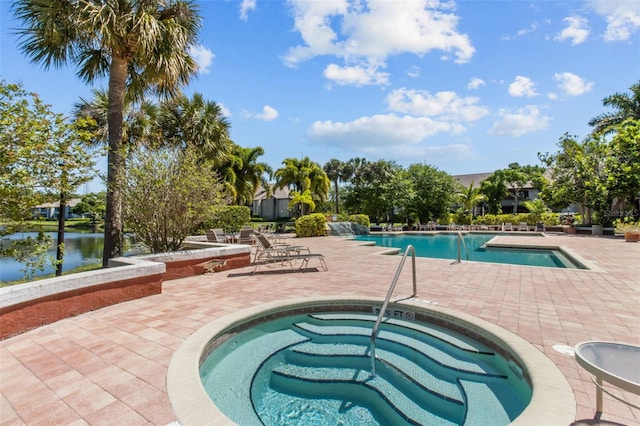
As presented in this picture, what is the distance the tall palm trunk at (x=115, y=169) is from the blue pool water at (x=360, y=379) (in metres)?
5.28

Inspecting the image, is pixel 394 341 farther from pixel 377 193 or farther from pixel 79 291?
pixel 377 193

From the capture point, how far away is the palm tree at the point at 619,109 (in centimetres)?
2612

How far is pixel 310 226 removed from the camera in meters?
21.8

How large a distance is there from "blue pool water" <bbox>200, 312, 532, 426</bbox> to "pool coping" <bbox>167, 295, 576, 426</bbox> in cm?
19

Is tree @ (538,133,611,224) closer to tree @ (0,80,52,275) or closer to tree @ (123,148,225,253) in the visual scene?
tree @ (123,148,225,253)

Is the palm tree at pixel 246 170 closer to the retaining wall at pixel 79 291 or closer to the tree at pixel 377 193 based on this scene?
the tree at pixel 377 193

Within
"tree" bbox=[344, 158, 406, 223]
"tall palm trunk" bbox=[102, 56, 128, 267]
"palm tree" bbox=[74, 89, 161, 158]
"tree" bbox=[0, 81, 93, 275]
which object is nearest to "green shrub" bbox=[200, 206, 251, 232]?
"palm tree" bbox=[74, 89, 161, 158]

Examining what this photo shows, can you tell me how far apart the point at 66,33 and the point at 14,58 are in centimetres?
167

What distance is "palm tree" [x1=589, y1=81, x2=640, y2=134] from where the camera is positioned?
85.7ft

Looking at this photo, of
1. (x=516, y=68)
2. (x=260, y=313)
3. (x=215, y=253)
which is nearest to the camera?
(x=260, y=313)

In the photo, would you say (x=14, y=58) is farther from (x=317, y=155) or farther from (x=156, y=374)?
(x=317, y=155)

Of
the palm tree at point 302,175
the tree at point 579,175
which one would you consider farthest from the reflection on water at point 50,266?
the tree at point 579,175

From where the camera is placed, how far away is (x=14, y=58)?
8.08 metres

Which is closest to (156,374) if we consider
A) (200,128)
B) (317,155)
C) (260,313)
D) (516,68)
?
(260,313)
